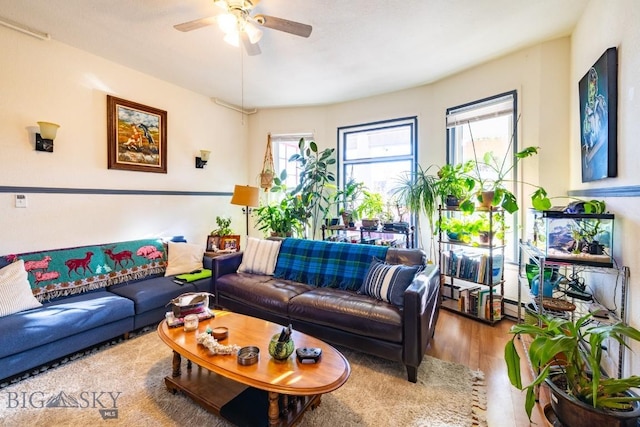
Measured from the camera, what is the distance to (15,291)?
2287mm

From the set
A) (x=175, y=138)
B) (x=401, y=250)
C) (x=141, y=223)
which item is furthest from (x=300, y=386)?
(x=175, y=138)

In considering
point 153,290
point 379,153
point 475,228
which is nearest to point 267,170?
point 379,153

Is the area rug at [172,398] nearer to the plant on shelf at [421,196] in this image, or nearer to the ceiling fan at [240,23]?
the plant on shelf at [421,196]

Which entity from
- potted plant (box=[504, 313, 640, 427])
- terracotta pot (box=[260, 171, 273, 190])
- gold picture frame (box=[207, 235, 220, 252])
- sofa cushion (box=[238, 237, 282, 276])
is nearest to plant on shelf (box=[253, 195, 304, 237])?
terracotta pot (box=[260, 171, 273, 190])

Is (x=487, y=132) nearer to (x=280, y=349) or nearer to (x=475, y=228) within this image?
(x=475, y=228)

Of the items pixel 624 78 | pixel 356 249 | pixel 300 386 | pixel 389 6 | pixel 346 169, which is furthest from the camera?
pixel 346 169

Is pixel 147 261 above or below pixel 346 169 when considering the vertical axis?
below

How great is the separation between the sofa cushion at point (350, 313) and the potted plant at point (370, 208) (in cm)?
148

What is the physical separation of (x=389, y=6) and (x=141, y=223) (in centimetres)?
350

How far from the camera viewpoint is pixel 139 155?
3613mm

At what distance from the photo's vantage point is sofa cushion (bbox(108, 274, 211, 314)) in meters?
2.73

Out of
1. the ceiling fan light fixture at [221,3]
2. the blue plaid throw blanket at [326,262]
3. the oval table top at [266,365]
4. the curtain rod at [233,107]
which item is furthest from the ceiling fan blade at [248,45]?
the curtain rod at [233,107]

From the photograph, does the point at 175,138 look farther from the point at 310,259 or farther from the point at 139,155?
the point at 310,259

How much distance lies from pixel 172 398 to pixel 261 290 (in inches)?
42.9
